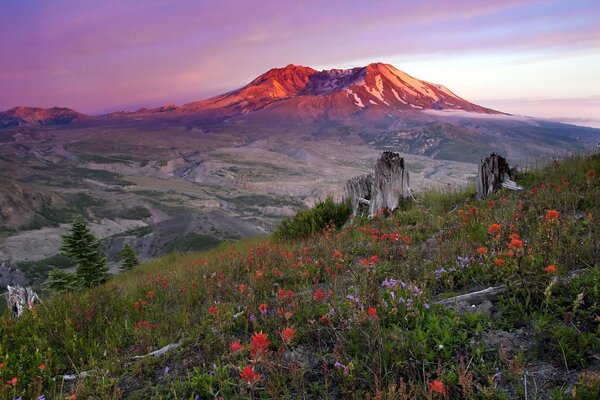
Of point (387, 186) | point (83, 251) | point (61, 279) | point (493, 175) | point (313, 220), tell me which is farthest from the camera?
point (83, 251)

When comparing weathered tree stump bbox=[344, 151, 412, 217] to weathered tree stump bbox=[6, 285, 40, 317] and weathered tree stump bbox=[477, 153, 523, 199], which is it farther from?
weathered tree stump bbox=[6, 285, 40, 317]

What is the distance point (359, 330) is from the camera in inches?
134

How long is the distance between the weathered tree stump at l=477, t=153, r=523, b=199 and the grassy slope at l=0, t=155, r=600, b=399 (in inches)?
136

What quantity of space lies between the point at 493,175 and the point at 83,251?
22.7 m

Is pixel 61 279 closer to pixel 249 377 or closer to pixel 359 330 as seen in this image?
pixel 359 330

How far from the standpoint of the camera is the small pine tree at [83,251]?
22938 millimetres

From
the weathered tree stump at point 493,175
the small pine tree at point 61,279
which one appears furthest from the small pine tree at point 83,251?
the weathered tree stump at point 493,175

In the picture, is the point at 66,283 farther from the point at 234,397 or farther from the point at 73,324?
the point at 234,397

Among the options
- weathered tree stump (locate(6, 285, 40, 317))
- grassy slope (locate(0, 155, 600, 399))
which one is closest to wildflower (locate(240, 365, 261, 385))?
grassy slope (locate(0, 155, 600, 399))

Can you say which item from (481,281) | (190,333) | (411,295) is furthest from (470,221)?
(190,333)

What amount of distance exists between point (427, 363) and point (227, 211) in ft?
649

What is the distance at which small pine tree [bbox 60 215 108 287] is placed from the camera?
2294 centimetres

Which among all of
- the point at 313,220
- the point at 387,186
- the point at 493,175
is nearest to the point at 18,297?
the point at 313,220

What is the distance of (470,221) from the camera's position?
6594mm
